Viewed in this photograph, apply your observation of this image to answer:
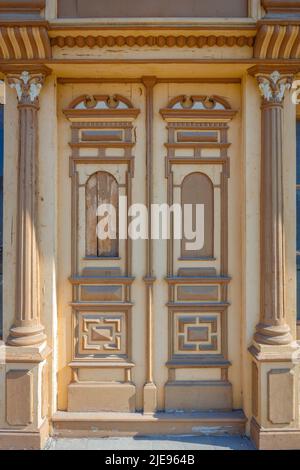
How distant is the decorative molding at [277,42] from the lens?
11.2 ft

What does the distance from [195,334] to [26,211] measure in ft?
6.58

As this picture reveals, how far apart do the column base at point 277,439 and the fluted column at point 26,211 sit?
2.14 meters

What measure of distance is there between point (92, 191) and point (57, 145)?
56 cm

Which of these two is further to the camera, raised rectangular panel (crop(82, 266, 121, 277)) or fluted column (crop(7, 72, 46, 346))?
raised rectangular panel (crop(82, 266, 121, 277))

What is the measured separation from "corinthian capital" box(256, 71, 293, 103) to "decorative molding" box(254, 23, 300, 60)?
16cm

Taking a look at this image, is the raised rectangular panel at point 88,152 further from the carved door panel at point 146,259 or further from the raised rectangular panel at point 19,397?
the raised rectangular panel at point 19,397

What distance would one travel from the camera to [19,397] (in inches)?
138

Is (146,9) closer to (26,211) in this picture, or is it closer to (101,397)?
(26,211)

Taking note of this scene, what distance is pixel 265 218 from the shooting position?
3.61 metres

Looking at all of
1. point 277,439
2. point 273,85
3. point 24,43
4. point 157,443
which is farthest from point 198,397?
point 24,43

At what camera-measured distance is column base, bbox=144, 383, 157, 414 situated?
3.78 m

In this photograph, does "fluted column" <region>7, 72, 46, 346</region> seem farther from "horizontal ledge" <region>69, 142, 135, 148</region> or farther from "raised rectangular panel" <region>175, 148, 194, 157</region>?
"raised rectangular panel" <region>175, 148, 194, 157</region>

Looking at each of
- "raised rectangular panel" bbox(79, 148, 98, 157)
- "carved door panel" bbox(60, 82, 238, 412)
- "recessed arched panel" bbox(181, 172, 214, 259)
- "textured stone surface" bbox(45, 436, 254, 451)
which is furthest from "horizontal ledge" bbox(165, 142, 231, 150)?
"textured stone surface" bbox(45, 436, 254, 451)

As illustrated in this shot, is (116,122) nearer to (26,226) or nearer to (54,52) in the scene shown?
(54,52)
